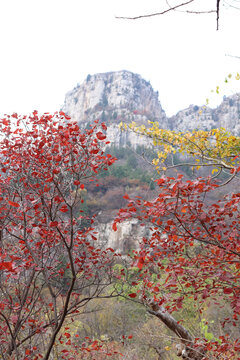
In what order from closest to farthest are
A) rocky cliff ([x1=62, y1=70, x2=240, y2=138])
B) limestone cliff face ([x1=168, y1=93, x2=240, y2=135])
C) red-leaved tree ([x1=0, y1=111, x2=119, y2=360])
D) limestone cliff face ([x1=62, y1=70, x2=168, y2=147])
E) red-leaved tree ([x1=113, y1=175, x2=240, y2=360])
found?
red-leaved tree ([x1=113, y1=175, x2=240, y2=360]) → red-leaved tree ([x1=0, y1=111, x2=119, y2=360]) → limestone cliff face ([x1=168, y1=93, x2=240, y2=135]) → rocky cliff ([x1=62, y1=70, x2=240, y2=138]) → limestone cliff face ([x1=62, y1=70, x2=168, y2=147])

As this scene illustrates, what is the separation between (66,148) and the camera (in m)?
2.66

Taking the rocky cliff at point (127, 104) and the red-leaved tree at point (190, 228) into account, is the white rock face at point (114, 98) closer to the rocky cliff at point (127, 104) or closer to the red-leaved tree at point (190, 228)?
the rocky cliff at point (127, 104)

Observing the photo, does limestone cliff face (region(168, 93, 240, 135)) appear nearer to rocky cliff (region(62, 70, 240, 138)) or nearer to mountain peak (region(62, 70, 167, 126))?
rocky cliff (region(62, 70, 240, 138))

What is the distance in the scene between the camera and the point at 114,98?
272ft

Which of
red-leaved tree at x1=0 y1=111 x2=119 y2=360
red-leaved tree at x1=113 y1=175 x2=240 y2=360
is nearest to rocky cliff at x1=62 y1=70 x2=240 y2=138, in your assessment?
red-leaved tree at x1=0 y1=111 x2=119 y2=360

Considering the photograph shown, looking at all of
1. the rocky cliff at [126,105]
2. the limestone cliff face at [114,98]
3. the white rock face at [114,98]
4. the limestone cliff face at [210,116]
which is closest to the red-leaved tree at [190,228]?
the rocky cliff at [126,105]

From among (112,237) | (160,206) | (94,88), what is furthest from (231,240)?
(94,88)

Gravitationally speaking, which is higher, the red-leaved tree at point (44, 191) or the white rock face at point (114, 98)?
the white rock face at point (114, 98)

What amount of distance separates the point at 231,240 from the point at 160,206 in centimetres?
118

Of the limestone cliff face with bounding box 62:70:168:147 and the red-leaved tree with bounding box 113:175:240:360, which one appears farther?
the limestone cliff face with bounding box 62:70:168:147

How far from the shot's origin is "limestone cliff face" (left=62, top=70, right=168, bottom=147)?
A: 261 ft

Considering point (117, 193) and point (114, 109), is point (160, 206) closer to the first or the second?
point (117, 193)

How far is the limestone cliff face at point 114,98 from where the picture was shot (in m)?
79.5

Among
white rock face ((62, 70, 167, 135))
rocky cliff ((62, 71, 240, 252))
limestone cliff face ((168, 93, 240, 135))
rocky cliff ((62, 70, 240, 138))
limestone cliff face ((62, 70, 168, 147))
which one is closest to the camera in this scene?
limestone cliff face ((168, 93, 240, 135))
